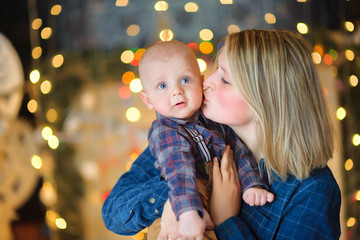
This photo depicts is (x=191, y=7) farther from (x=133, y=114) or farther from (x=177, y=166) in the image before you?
(x=177, y=166)

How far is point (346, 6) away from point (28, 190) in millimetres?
3211

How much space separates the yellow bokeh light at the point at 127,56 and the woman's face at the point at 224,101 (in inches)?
89.4

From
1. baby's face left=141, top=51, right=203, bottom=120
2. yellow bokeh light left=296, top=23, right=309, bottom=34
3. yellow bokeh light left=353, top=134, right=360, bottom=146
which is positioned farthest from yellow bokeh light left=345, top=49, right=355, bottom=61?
baby's face left=141, top=51, right=203, bottom=120

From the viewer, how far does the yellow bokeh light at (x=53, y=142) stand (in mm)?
3584

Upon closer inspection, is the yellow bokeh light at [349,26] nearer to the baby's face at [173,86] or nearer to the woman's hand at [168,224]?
the baby's face at [173,86]

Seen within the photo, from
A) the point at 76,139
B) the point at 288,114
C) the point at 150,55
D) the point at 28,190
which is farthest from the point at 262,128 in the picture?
the point at 28,190

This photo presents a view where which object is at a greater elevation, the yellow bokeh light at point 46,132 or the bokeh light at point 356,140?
the yellow bokeh light at point 46,132

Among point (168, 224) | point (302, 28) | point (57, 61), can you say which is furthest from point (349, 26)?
point (168, 224)

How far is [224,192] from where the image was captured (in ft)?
4.24

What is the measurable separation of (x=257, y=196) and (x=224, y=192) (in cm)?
10

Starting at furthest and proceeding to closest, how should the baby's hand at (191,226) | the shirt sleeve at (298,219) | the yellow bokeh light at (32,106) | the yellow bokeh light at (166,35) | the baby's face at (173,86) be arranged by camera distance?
the yellow bokeh light at (32,106)
the yellow bokeh light at (166,35)
the baby's face at (173,86)
the shirt sleeve at (298,219)
the baby's hand at (191,226)

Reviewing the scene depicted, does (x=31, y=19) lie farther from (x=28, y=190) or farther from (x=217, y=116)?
(x=217, y=116)

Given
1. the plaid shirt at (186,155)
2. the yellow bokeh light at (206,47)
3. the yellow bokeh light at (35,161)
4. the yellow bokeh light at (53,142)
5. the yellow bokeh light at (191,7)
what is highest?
the yellow bokeh light at (191,7)

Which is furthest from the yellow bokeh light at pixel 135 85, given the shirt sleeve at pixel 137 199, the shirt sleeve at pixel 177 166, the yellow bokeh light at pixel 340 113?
the shirt sleeve at pixel 177 166
